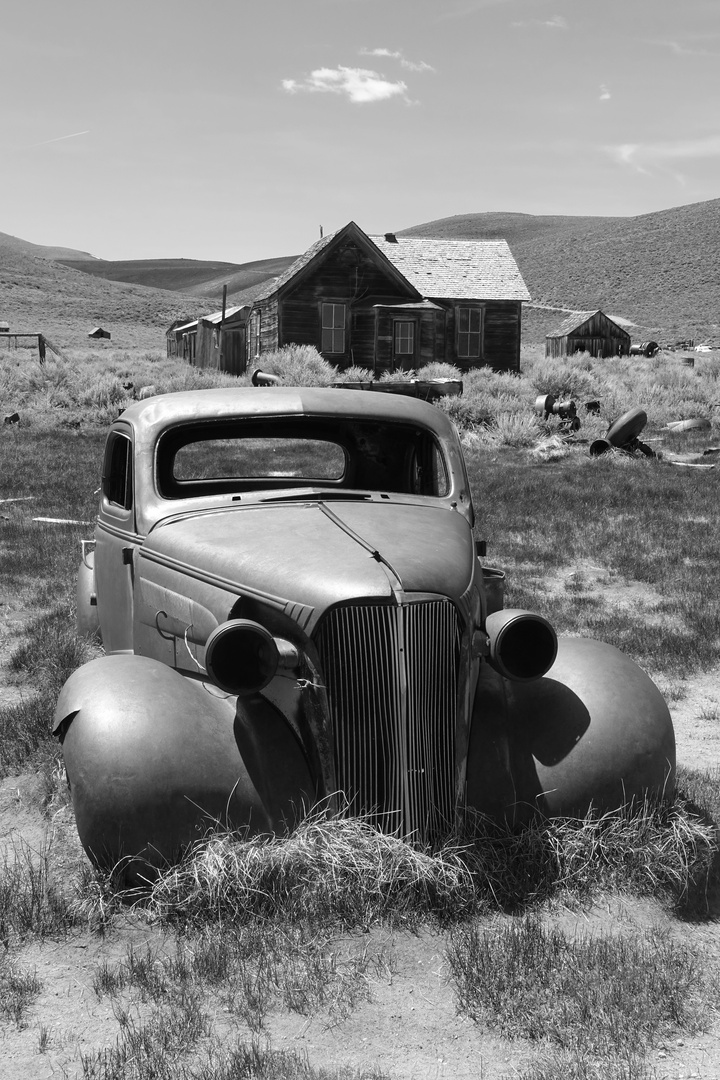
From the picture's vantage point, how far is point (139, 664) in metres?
3.91

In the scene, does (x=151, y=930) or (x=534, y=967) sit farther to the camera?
(x=151, y=930)

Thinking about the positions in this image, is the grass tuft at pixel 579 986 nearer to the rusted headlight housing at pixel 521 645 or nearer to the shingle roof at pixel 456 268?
the rusted headlight housing at pixel 521 645

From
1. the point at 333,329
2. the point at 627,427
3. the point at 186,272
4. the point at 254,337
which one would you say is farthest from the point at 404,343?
the point at 186,272

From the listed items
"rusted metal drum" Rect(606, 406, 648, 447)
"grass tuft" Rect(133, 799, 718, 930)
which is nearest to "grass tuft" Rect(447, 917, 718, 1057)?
"grass tuft" Rect(133, 799, 718, 930)

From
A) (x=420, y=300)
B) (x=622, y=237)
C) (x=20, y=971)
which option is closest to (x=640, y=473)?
(x=20, y=971)

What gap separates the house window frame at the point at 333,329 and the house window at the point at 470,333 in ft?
15.1

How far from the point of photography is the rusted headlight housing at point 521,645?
3867 mm

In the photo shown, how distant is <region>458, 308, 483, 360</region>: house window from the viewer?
37.7m

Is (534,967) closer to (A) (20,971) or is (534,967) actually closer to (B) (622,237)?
(A) (20,971)

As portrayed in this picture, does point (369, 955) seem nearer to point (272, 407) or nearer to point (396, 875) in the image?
point (396, 875)

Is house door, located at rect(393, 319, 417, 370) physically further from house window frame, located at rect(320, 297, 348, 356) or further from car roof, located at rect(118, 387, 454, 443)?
car roof, located at rect(118, 387, 454, 443)

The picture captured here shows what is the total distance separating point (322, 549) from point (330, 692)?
0.59 metres

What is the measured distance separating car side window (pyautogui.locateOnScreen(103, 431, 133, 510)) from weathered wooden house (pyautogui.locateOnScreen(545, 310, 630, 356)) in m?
51.9

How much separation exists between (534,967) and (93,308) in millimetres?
79852
